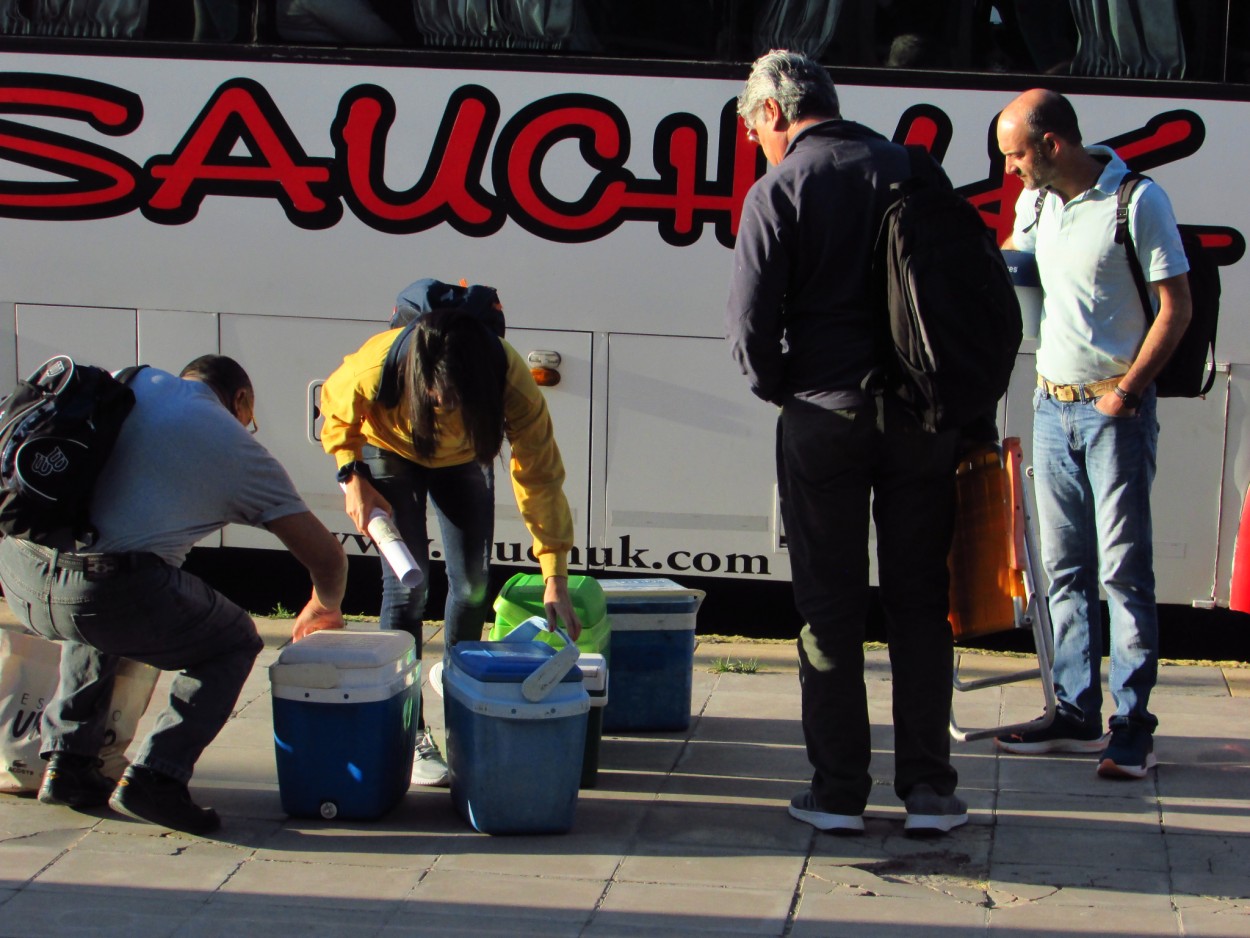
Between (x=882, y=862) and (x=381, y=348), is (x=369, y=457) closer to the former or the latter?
(x=381, y=348)

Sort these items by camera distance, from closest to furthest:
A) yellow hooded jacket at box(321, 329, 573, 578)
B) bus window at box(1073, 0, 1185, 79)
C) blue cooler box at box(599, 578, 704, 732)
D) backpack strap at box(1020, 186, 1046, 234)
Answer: yellow hooded jacket at box(321, 329, 573, 578), backpack strap at box(1020, 186, 1046, 234), blue cooler box at box(599, 578, 704, 732), bus window at box(1073, 0, 1185, 79)

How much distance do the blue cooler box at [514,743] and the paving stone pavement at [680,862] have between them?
0.26 feet

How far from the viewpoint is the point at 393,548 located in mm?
3893

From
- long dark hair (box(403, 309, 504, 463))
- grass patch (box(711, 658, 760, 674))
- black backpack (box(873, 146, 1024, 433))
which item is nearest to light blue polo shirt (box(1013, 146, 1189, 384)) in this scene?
black backpack (box(873, 146, 1024, 433))

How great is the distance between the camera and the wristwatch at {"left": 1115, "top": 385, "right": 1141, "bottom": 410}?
4.20 m

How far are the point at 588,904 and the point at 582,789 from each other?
2.70 ft

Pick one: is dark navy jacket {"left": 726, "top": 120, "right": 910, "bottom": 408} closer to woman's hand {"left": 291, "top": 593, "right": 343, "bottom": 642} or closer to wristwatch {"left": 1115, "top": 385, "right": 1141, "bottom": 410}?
wristwatch {"left": 1115, "top": 385, "right": 1141, "bottom": 410}

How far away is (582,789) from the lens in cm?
428

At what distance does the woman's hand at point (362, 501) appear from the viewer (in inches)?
159

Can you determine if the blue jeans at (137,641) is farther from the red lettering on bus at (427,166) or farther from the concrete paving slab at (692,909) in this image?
the red lettering on bus at (427,166)

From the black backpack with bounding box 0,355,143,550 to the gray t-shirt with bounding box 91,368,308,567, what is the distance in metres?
0.05

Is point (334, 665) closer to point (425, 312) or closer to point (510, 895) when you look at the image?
point (510, 895)

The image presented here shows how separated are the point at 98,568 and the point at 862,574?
1892 mm

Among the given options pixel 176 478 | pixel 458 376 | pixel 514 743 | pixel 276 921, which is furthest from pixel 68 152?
pixel 276 921
